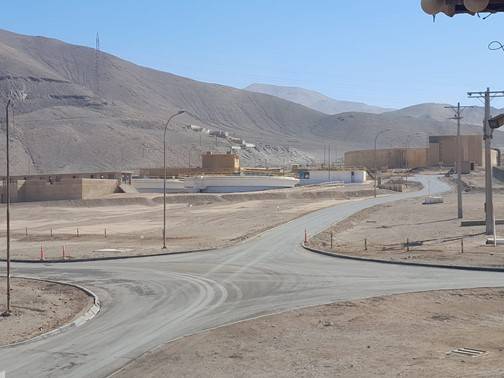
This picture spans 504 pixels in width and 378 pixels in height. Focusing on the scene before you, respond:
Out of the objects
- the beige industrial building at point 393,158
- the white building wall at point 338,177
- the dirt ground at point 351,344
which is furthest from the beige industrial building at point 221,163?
the dirt ground at point 351,344

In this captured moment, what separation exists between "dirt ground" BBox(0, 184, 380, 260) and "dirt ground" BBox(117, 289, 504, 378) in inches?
896

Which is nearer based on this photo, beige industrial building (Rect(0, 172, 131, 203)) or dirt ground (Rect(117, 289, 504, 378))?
dirt ground (Rect(117, 289, 504, 378))

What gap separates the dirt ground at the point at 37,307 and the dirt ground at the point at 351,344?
4701mm

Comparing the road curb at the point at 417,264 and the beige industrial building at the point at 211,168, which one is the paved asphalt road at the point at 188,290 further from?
the beige industrial building at the point at 211,168

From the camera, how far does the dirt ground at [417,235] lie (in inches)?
1407

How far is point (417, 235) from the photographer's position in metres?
48.0

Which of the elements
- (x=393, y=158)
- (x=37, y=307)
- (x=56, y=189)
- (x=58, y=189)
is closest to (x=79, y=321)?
(x=37, y=307)

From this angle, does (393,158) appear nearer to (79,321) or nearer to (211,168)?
(211,168)

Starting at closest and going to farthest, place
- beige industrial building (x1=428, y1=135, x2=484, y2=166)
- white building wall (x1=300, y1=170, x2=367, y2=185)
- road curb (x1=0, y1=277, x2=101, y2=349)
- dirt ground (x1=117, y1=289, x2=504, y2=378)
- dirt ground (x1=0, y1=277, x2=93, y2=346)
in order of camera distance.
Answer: dirt ground (x1=117, y1=289, x2=504, y2=378)
road curb (x1=0, y1=277, x2=101, y2=349)
dirt ground (x1=0, y1=277, x2=93, y2=346)
white building wall (x1=300, y1=170, x2=367, y2=185)
beige industrial building (x1=428, y1=135, x2=484, y2=166)

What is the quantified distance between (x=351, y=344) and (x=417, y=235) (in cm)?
3157

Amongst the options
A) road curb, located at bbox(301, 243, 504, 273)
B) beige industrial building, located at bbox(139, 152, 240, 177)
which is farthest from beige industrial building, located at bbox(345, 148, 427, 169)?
road curb, located at bbox(301, 243, 504, 273)

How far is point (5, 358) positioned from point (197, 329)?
16.5 ft

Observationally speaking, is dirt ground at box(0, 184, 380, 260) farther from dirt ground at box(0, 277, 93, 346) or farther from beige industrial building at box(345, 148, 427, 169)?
beige industrial building at box(345, 148, 427, 169)

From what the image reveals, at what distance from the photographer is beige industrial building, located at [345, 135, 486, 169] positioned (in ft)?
459
